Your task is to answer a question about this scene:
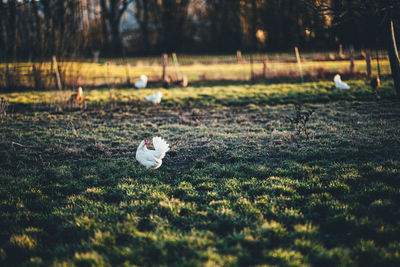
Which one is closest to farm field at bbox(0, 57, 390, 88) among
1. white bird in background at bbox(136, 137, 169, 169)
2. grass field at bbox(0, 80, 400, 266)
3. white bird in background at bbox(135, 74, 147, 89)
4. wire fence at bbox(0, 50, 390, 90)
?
wire fence at bbox(0, 50, 390, 90)

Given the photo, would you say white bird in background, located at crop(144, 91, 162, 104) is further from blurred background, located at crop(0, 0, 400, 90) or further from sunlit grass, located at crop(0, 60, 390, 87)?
blurred background, located at crop(0, 0, 400, 90)

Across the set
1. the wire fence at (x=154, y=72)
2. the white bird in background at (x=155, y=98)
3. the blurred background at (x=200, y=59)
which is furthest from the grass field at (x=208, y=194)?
the wire fence at (x=154, y=72)

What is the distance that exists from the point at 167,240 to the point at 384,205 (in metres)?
2.50

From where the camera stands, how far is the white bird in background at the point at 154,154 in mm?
4152

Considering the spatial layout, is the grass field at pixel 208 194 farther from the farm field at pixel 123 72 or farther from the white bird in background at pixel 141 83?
the farm field at pixel 123 72

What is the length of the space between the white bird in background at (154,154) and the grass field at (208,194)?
14 centimetres

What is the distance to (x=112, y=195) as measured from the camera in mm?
3506

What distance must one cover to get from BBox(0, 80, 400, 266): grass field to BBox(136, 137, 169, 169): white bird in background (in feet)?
0.47

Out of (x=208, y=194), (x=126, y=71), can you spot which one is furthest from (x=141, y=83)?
(x=208, y=194)

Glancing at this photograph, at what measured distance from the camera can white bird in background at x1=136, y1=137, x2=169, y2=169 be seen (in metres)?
4.15

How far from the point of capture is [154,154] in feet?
13.8

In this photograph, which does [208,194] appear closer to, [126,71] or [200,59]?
[126,71]

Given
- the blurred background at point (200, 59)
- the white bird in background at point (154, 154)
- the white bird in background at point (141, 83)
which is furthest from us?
the white bird in background at point (141, 83)

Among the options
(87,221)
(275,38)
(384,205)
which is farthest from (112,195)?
(275,38)
